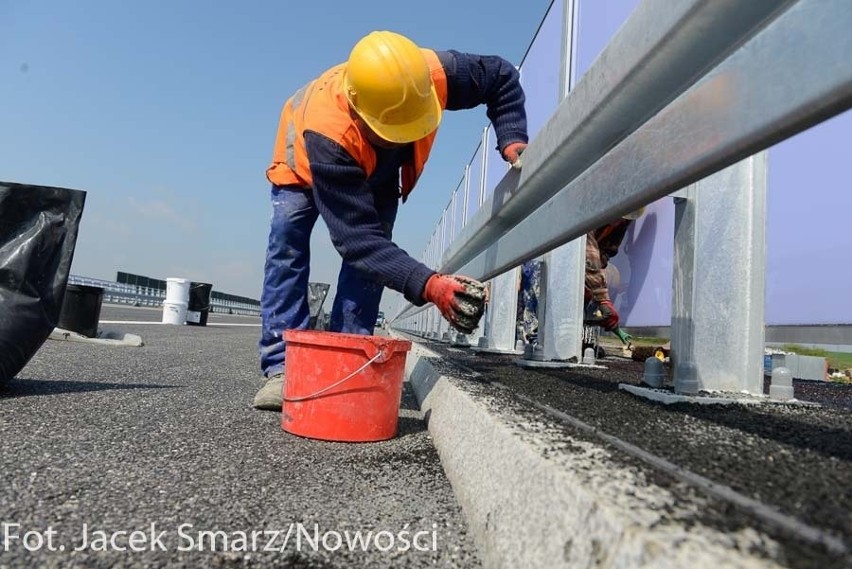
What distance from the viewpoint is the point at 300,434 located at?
2.04m

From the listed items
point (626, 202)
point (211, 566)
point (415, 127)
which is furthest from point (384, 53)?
point (211, 566)

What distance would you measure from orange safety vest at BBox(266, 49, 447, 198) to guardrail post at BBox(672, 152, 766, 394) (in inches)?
45.2

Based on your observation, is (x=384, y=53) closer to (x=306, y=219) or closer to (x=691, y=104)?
(x=306, y=219)

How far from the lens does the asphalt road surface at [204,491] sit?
3.53 ft

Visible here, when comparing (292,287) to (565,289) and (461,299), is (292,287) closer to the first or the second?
(461,299)

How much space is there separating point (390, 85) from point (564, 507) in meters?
1.84

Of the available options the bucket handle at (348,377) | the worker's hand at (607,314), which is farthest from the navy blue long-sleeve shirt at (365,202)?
the worker's hand at (607,314)

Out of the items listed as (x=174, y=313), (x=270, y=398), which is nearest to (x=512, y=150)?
(x=270, y=398)

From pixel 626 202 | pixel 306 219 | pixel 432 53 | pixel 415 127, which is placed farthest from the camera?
pixel 306 219

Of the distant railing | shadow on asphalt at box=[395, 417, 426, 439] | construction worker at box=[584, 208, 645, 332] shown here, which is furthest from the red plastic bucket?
the distant railing

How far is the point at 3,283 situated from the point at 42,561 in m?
1.71

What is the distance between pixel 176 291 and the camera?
11625 millimetres

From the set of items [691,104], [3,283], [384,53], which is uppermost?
[384,53]

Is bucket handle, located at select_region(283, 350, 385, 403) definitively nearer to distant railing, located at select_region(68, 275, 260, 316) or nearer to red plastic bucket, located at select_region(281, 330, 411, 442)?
red plastic bucket, located at select_region(281, 330, 411, 442)
